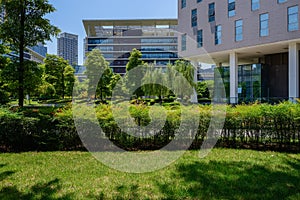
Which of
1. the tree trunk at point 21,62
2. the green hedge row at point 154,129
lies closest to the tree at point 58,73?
the tree trunk at point 21,62

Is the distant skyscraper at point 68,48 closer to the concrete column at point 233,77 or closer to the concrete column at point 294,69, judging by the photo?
the concrete column at point 233,77

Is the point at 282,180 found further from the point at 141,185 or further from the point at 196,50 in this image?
the point at 196,50

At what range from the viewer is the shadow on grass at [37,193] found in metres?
3.57

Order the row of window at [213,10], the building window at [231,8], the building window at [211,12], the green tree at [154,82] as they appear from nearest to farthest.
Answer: the row of window at [213,10] → the building window at [231,8] → the building window at [211,12] → the green tree at [154,82]

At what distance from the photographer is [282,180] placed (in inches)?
165

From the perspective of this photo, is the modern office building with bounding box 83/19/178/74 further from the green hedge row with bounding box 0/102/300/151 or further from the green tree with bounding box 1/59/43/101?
the green hedge row with bounding box 0/102/300/151

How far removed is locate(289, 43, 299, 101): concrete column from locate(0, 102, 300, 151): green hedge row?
16027 mm

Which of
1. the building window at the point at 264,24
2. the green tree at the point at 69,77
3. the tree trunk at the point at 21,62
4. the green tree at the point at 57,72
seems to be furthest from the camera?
the green tree at the point at 69,77

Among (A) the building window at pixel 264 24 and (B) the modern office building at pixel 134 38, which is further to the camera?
(B) the modern office building at pixel 134 38

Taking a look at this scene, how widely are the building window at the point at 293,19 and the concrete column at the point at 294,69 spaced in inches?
60.8

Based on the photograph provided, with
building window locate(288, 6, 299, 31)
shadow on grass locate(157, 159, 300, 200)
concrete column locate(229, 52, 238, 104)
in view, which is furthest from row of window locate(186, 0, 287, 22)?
shadow on grass locate(157, 159, 300, 200)

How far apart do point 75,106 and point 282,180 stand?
535 centimetres

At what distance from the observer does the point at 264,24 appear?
21.0 metres

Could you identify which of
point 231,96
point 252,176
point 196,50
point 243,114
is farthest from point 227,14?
point 252,176
